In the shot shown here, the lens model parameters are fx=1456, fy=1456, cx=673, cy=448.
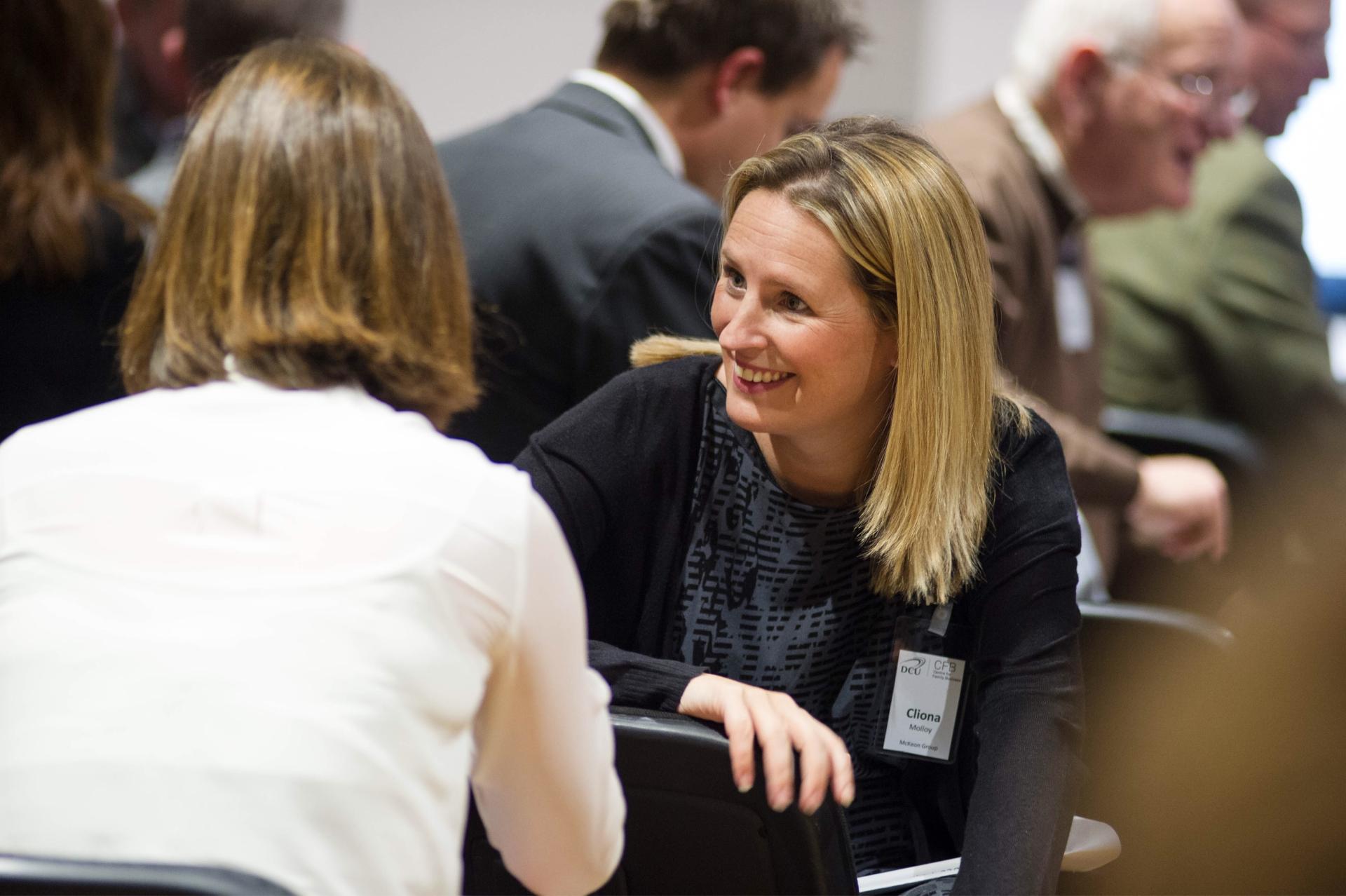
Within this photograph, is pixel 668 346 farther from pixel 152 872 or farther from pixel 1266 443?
pixel 1266 443

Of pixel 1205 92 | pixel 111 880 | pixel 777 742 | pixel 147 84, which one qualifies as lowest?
pixel 147 84

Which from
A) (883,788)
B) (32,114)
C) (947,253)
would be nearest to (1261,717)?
(883,788)

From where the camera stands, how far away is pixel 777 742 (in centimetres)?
135

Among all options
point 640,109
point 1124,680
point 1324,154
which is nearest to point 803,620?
point 1124,680

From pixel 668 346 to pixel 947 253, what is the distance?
402 mm

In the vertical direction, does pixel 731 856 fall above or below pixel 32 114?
below

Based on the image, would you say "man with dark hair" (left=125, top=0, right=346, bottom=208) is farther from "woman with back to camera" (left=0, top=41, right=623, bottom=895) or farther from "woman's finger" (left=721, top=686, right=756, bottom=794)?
"woman's finger" (left=721, top=686, right=756, bottom=794)

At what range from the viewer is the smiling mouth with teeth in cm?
160

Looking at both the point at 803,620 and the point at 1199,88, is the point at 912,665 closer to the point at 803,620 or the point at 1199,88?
the point at 803,620

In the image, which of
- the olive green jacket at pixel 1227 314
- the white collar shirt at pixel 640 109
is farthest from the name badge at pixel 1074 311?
the white collar shirt at pixel 640 109

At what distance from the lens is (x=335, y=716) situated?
3.38 ft

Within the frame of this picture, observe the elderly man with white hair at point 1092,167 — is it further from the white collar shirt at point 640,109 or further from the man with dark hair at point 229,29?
the man with dark hair at point 229,29

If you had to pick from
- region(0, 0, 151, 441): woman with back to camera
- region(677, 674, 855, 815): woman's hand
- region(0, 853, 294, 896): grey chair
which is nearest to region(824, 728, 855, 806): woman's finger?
→ region(677, 674, 855, 815): woman's hand

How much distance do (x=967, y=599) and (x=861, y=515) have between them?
0.15 m
